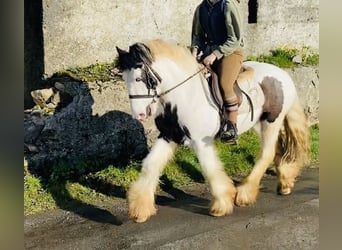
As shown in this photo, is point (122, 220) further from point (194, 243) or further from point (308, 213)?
point (308, 213)

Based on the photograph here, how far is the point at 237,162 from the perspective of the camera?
4977 mm

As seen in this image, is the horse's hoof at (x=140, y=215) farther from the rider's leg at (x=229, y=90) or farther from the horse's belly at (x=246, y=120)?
the horse's belly at (x=246, y=120)

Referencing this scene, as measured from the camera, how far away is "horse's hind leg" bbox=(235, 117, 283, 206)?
13.7 ft

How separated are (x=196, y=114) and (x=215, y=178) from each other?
0.46 m

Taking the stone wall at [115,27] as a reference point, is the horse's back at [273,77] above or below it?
below

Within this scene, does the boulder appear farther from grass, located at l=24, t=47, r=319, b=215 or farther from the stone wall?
the stone wall

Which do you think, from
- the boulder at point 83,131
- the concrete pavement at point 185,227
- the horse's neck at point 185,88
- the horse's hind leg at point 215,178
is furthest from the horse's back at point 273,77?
the boulder at point 83,131

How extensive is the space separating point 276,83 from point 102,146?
1562 millimetres

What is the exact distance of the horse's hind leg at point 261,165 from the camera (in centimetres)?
417

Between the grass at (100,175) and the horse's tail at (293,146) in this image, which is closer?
the grass at (100,175)

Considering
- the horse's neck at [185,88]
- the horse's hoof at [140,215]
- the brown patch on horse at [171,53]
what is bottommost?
the horse's hoof at [140,215]

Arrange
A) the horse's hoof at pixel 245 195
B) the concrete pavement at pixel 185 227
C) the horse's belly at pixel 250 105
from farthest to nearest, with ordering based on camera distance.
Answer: the horse's hoof at pixel 245 195 → the horse's belly at pixel 250 105 → the concrete pavement at pixel 185 227

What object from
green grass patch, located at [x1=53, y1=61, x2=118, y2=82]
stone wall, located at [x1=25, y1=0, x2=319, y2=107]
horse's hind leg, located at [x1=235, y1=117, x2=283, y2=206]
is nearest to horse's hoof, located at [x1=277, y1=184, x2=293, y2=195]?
horse's hind leg, located at [x1=235, y1=117, x2=283, y2=206]
